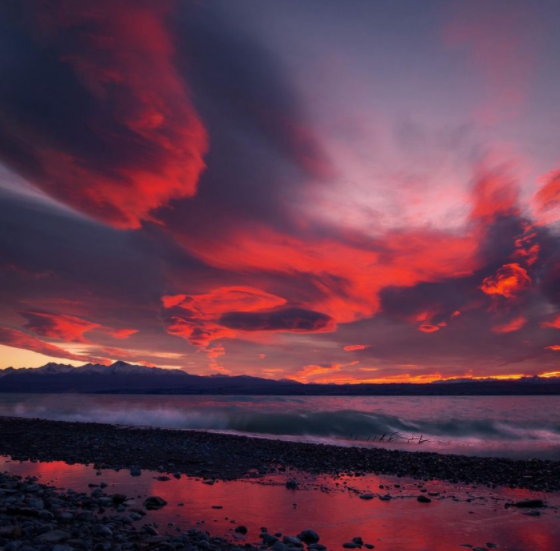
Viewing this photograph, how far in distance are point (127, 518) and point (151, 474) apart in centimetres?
733

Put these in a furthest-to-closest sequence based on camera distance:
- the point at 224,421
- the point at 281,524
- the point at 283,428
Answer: the point at 224,421
the point at 283,428
the point at 281,524

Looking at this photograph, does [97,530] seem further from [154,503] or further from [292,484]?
[292,484]

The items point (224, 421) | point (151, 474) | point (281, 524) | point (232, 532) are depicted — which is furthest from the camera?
point (224, 421)

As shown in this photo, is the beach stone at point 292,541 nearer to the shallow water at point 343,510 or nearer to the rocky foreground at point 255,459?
the shallow water at point 343,510

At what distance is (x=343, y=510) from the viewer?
13320mm

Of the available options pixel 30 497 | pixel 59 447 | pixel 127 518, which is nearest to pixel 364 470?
pixel 127 518

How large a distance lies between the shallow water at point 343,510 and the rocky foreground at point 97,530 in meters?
0.50

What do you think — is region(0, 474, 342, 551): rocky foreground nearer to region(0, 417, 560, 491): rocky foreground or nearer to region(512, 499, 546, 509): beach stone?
region(0, 417, 560, 491): rocky foreground

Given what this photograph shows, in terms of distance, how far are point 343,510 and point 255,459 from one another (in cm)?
1025

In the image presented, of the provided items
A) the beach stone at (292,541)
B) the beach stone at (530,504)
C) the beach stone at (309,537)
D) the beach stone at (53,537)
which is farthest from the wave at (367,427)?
the beach stone at (53,537)

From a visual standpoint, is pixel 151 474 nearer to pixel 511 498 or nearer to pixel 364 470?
pixel 364 470

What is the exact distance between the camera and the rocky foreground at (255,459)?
1939 centimetres

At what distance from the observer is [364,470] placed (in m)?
20.8

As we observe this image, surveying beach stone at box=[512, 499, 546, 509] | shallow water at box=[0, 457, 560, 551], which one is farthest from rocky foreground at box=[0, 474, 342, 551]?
beach stone at box=[512, 499, 546, 509]
